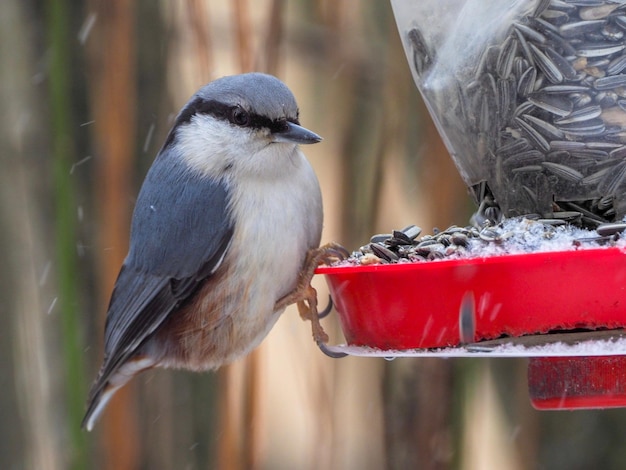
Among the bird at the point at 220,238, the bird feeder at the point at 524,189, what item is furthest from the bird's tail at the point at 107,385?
the bird feeder at the point at 524,189

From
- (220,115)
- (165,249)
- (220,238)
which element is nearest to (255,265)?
(220,238)

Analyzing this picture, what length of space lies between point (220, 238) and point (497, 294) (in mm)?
841

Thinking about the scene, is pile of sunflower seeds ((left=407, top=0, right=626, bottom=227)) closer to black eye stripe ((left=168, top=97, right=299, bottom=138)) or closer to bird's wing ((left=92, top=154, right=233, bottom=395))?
black eye stripe ((left=168, top=97, right=299, bottom=138))

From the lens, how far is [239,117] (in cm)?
191

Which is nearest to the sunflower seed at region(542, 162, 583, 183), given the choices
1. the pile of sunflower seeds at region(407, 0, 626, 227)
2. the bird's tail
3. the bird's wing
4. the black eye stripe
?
the pile of sunflower seeds at region(407, 0, 626, 227)

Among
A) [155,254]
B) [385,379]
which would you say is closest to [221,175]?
[155,254]

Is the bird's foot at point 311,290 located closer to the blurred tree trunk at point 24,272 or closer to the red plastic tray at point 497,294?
the red plastic tray at point 497,294

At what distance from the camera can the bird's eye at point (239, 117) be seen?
190 cm

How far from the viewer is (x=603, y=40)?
1.41 meters

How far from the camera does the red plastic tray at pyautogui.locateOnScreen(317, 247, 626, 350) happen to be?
3.82 ft

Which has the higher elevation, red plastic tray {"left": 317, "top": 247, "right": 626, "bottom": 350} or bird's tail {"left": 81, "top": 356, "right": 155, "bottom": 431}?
red plastic tray {"left": 317, "top": 247, "right": 626, "bottom": 350}

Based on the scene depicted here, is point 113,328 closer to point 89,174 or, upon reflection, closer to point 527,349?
point 89,174

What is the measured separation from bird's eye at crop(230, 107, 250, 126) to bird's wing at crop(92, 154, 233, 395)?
0.49 ft

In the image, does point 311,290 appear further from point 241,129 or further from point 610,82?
point 610,82
